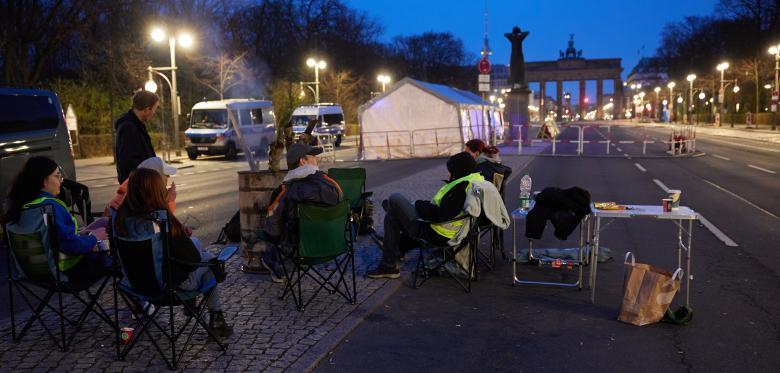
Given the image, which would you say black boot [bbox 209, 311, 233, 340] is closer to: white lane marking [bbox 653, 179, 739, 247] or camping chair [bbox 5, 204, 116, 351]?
camping chair [bbox 5, 204, 116, 351]

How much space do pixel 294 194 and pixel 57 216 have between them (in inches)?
73.7

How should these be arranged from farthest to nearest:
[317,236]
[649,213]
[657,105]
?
[657,105]
[649,213]
[317,236]

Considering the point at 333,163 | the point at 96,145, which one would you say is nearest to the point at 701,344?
the point at 333,163

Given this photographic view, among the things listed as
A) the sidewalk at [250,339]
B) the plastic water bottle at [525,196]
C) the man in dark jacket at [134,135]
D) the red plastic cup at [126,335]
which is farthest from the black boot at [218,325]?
the plastic water bottle at [525,196]

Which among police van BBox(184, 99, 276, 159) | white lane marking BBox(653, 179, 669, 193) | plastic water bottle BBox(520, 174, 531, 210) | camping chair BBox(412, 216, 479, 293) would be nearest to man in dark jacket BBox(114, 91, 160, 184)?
camping chair BBox(412, 216, 479, 293)

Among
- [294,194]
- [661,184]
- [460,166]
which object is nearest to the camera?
[294,194]

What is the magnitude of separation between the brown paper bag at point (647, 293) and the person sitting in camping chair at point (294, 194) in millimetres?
2560

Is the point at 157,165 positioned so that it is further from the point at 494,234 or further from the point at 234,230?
the point at 494,234

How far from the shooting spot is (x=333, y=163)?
26.8m

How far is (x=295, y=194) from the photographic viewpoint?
18.8 feet

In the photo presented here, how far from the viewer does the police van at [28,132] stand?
9586mm

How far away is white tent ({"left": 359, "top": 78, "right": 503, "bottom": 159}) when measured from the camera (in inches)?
1081

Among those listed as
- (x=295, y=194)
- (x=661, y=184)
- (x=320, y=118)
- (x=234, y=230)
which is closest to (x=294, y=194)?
(x=295, y=194)

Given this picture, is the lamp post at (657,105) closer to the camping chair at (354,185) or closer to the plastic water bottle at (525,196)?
the camping chair at (354,185)
